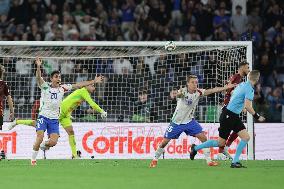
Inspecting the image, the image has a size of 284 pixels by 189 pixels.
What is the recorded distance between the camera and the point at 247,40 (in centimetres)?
2075

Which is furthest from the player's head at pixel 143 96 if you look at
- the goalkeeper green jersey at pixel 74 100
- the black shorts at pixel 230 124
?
the black shorts at pixel 230 124

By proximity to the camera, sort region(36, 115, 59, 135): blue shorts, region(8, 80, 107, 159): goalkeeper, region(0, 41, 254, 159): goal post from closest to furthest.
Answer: region(36, 115, 59, 135): blue shorts → region(8, 80, 107, 159): goalkeeper → region(0, 41, 254, 159): goal post

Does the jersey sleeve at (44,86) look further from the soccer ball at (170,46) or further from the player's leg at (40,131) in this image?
the soccer ball at (170,46)

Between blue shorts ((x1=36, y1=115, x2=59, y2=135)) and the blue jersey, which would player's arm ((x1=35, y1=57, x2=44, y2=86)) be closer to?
blue shorts ((x1=36, y1=115, x2=59, y2=135))

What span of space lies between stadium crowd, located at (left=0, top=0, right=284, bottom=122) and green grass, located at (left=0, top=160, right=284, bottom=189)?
22.9ft

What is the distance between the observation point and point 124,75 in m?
21.3

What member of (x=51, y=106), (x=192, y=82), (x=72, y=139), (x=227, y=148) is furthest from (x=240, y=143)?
(x=72, y=139)

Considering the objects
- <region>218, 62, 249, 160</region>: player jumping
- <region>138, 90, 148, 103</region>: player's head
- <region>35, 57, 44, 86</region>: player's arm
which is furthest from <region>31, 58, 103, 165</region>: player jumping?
<region>138, 90, 148, 103</region>: player's head

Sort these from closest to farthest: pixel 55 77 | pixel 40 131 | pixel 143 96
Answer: pixel 40 131 → pixel 55 77 → pixel 143 96

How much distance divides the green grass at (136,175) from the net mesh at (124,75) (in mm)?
2938

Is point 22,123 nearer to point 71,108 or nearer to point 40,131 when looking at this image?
point 71,108

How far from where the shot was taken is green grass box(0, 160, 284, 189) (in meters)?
12.3

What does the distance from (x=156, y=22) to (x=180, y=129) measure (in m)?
8.98

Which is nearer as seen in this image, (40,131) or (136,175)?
(136,175)
